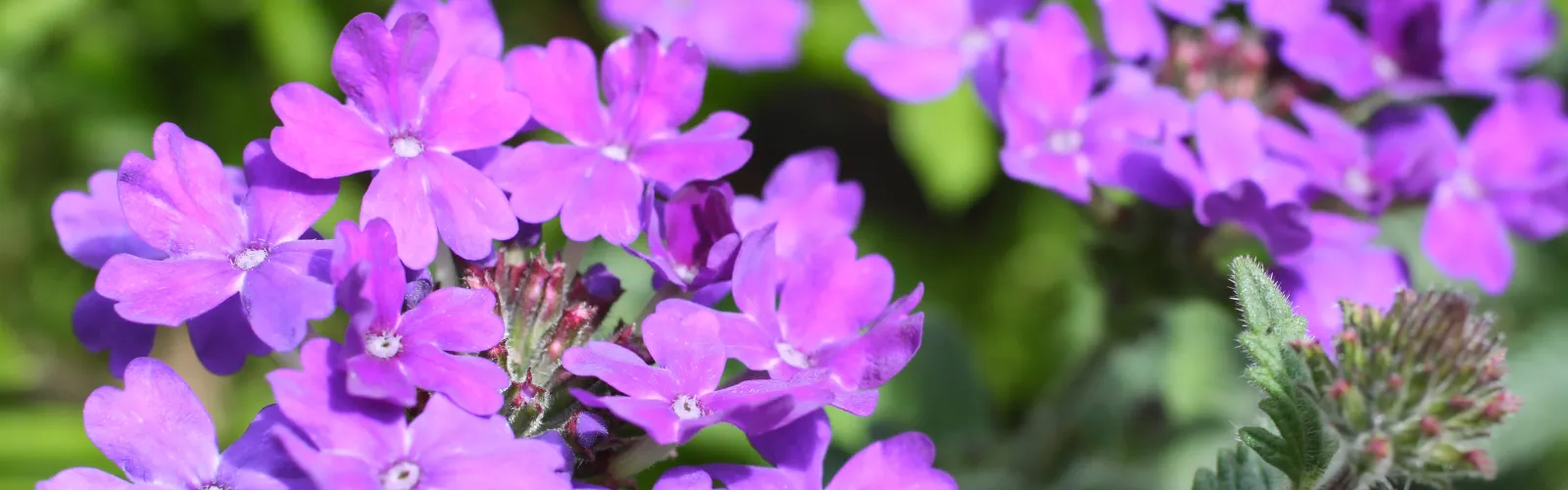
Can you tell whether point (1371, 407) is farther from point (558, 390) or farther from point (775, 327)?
point (558, 390)

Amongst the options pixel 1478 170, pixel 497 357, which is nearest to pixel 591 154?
pixel 497 357

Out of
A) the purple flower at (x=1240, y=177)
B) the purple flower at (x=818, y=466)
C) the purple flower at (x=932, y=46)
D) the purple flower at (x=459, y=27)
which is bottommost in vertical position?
the purple flower at (x=818, y=466)

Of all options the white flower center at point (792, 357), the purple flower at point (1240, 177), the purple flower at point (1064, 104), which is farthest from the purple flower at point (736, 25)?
the white flower center at point (792, 357)

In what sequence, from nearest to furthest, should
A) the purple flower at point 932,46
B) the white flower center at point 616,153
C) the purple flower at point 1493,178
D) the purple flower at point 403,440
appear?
the purple flower at point 403,440
the white flower center at point 616,153
the purple flower at point 1493,178
the purple flower at point 932,46

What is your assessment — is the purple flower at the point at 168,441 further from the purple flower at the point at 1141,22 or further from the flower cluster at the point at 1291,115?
the purple flower at the point at 1141,22

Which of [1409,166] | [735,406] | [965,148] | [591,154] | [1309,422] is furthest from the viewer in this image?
[965,148]

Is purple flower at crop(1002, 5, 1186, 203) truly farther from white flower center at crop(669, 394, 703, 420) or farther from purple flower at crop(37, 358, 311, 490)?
purple flower at crop(37, 358, 311, 490)

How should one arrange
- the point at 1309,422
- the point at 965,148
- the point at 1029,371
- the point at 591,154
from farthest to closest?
the point at 1029,371 < the point at 965,148 < the point at 591,154 < the point at 1309,422

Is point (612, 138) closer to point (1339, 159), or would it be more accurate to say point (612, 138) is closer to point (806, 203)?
point (806, 203)
